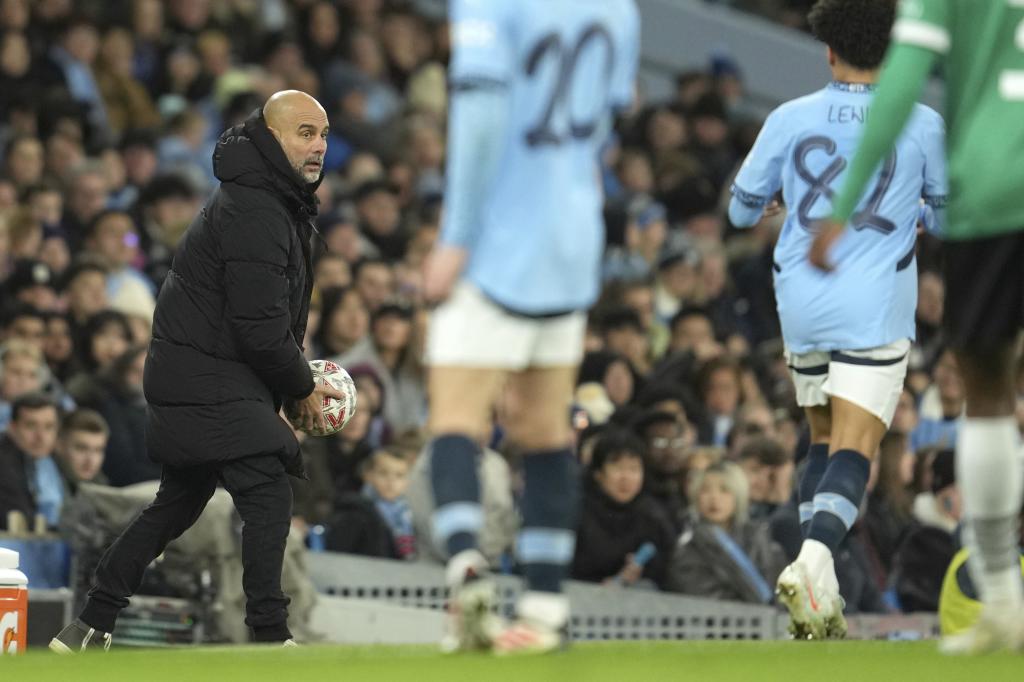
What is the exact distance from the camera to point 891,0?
778 centimetres

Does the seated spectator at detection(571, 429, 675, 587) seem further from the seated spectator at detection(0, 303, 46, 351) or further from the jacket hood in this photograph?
the jacket hood

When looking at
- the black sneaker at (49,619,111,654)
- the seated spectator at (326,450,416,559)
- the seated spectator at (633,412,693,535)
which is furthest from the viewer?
the seated spectator at (633,412,693,535)

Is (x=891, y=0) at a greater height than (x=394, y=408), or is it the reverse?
(x=891, y=0)

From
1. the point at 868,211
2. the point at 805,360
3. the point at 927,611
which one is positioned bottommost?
the point at 927,611

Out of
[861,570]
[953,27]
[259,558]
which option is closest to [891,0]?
[953,27]

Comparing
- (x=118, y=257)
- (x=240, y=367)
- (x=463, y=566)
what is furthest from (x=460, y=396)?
(x=118, y=257)

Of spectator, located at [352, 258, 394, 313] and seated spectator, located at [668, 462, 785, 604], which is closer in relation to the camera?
seated spectator, located at [668, 462, 785, 604]

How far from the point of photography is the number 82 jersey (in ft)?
18.0

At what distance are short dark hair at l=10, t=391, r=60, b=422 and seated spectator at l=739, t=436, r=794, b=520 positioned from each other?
12.5 ft

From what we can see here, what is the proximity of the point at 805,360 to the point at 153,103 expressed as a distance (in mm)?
9027

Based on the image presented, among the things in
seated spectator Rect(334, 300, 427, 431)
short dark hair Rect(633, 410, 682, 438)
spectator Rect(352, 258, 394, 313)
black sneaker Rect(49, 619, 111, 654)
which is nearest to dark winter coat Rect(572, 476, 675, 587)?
short dark hair Rect(633, 410, 682, 438)

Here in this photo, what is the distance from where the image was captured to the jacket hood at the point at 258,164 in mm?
7480

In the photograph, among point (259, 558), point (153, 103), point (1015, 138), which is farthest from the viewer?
point (153, 103)

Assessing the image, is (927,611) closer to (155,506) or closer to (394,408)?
(394,408)
